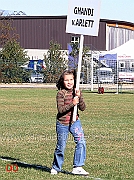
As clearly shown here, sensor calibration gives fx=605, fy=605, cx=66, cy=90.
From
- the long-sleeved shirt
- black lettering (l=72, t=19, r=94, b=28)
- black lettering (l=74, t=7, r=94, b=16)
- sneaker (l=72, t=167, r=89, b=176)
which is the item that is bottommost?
sneaker (l=72, t=167, r=89, b=176)

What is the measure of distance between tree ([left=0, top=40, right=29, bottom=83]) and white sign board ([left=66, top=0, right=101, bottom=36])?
44.0 meters

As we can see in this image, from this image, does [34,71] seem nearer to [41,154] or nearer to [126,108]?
[126,108]

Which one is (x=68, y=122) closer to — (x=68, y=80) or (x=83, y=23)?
(x=68, y=80)

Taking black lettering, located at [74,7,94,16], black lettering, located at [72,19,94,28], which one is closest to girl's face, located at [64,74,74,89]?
black lettering, located at [72,19,94,28]

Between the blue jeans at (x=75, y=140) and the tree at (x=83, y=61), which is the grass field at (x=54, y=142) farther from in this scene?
the tree at (x=83, y=61)

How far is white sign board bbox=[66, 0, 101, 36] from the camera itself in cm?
935

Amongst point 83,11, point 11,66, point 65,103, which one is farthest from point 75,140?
point 11,66

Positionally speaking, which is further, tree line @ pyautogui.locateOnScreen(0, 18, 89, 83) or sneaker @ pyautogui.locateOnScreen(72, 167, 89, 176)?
tree line @ pyautogui.locateOnScreen(0, 18, 89, 83)

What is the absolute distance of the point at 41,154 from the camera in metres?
11.3

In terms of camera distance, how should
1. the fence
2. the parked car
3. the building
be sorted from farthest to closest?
the building < the parked car < the fence

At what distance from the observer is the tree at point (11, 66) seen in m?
53.8

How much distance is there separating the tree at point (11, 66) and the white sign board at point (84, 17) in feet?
144

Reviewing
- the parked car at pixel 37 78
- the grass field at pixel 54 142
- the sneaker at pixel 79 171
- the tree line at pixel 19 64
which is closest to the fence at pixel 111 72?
the tree line at pixel 19 64

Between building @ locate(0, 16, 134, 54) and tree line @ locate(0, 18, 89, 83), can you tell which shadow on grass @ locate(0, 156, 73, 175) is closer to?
tree line @ locate(0, 18, 89, 83)
